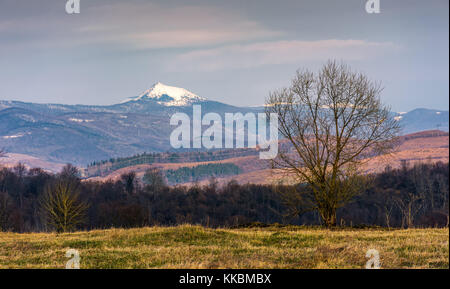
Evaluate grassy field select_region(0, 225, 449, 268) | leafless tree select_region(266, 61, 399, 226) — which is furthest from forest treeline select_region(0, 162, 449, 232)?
grassy field select_region(0, 225, 449, 268)

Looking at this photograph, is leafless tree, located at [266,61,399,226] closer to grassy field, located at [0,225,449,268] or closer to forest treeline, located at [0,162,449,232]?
grassy field, located at [0,225,449,268]

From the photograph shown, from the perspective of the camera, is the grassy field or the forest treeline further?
the forest treeline

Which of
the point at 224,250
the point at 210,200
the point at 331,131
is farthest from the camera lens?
the point at 210,200

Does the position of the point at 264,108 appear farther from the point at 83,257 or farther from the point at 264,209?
the point at 264,209

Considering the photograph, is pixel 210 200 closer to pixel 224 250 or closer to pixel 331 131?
pixel 331 131

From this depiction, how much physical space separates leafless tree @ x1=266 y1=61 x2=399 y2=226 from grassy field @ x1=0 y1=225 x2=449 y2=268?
294 inches

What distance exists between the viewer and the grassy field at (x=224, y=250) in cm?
1199

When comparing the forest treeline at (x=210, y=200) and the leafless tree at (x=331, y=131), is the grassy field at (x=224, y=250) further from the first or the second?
the forest treeline at (x=210, y=200)

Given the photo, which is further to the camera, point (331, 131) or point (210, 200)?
point (210, 200)

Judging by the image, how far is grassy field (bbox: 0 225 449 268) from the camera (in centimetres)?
1199

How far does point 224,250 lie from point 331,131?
45.4ft

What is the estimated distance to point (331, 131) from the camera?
88.8 feet

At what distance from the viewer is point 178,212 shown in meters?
114

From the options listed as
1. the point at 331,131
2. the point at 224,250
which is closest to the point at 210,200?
the point at 331,131
